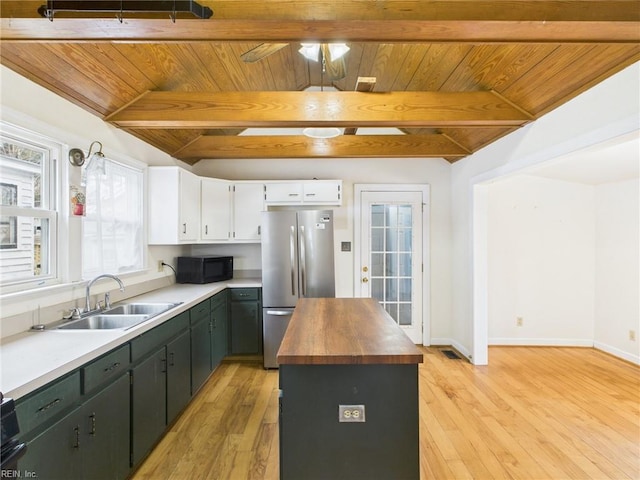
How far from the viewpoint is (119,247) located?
2809 mm

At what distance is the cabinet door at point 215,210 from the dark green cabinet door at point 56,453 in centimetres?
242

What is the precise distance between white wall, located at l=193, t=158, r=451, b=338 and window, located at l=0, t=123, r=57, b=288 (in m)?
2.23

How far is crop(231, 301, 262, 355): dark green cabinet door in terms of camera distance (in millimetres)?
3617

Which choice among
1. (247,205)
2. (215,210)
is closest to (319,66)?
(247,205)

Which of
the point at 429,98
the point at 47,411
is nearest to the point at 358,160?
the point at 429,98

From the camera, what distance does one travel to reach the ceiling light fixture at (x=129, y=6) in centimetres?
133

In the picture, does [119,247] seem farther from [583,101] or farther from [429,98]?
[583,101]

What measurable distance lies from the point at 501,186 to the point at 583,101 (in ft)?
6.70

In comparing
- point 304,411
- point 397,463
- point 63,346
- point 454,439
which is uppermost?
point 63,346

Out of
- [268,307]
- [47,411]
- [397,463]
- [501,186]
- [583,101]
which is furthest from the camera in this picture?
[501,186]

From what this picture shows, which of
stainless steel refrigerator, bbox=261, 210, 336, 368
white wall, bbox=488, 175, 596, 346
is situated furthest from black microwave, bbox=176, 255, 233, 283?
white wall, bbox=488, 175, 596, 346

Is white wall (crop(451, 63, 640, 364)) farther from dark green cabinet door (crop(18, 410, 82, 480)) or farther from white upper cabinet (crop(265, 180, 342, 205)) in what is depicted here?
dark green cabinet door (crop(18, 410, 82, 480))

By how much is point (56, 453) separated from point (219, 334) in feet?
6.62

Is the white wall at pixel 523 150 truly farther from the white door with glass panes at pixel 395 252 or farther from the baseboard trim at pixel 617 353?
the baseboard trim at pixel 617 353
